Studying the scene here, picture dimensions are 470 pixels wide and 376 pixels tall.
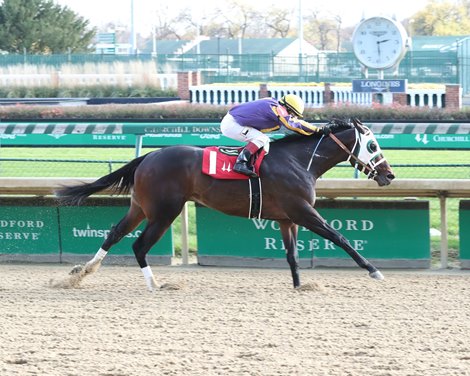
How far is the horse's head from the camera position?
9.24m

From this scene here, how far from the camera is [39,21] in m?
53.9

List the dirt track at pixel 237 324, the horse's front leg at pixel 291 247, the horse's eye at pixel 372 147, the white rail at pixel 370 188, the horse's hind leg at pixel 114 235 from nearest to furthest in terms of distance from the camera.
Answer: the dirt track at pixel 237 324
the horse's front leg at pixel 291 247
the horse's eye at pixel 372 147
the horse's hind leg at pixel 114 235
the white rail at pixel 370 188

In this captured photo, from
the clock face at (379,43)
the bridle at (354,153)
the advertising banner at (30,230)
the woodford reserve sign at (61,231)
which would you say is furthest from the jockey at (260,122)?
the clock face at (379,43)

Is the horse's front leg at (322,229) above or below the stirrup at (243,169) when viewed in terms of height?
below

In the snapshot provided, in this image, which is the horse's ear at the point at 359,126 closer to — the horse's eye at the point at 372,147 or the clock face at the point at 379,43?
the horse's eye at the point at 372,147

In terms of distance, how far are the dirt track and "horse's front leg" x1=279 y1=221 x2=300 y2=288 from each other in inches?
5.9

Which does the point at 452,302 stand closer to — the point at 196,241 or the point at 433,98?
the point at 196,241

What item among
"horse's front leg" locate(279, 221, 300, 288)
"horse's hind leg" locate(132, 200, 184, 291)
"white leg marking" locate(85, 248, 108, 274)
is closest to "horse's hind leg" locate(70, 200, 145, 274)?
"white leg marking" locate(85, 248, 108, 274)

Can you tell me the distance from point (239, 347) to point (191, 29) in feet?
321

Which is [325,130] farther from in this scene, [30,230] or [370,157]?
[30,230]

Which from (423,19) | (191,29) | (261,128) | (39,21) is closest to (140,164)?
(261,128)

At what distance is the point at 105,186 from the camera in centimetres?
961

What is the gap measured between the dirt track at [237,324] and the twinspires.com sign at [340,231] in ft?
0.81

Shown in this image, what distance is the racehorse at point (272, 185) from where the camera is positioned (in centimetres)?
905
